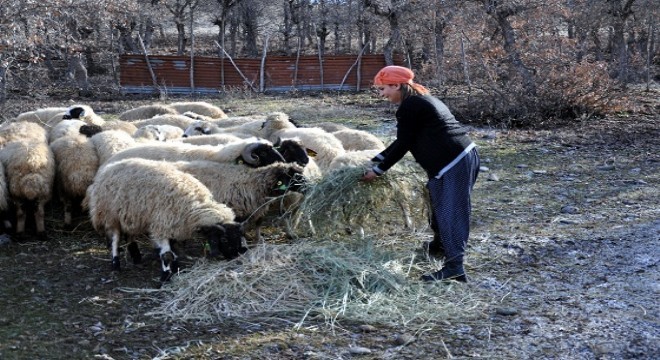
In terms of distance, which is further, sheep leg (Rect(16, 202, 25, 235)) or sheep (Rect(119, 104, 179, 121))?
sheep (Rect(119, 104, 179, 121))

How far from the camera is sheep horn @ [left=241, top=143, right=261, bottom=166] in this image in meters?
7.24

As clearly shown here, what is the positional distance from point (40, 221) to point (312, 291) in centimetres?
350

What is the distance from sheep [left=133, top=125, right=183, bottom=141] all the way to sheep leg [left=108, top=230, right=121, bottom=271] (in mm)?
3116

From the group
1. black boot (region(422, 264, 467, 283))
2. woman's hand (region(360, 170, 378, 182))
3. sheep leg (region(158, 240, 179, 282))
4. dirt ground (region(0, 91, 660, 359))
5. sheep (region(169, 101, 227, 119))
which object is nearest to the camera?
dirt ground (region(0, 91, 660, 359))

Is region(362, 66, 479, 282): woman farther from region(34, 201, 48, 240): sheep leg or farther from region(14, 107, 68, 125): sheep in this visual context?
region(14, 107, 68, 125): sheep

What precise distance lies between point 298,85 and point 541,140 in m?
13.3

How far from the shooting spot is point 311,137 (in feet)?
28.7

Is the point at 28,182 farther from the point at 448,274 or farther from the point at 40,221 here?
the point at 448,274

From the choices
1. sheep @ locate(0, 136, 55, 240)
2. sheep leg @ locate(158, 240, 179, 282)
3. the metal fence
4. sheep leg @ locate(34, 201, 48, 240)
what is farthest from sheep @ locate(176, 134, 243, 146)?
the metal fence

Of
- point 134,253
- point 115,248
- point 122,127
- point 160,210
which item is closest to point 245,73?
point 122,127

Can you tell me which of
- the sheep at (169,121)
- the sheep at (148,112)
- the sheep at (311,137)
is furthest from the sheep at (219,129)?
the sheep at (148,112)

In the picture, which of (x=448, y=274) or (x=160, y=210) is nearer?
(x=448, y=274)

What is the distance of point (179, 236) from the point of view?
6.32 meters

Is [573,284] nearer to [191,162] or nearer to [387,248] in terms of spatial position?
[387,248]
